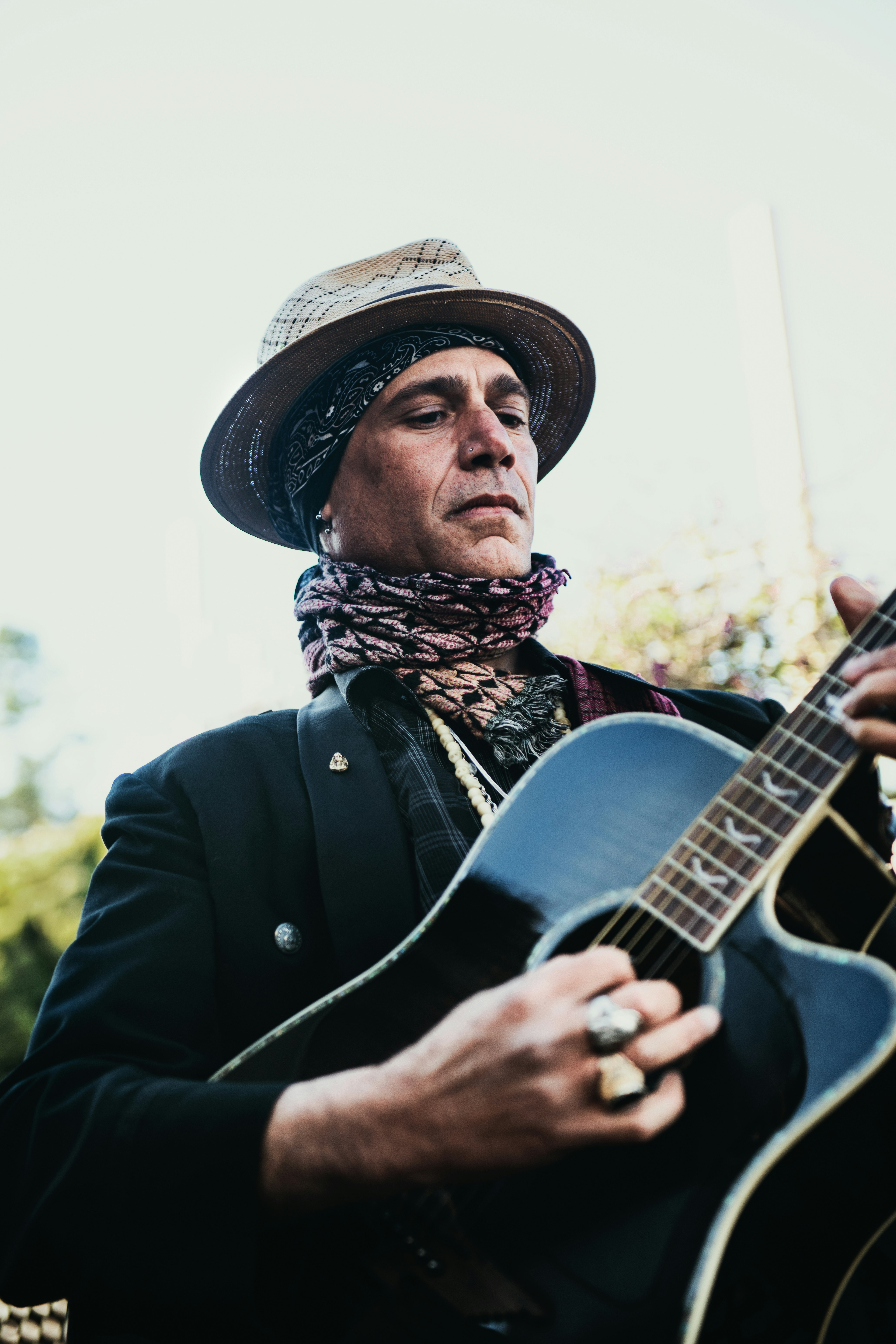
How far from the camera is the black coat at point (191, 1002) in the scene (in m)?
1.13

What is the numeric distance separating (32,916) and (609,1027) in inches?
304

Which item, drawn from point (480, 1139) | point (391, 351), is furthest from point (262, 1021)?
point (391, 351)

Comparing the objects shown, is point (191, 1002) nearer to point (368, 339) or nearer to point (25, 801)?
point (368, 339)

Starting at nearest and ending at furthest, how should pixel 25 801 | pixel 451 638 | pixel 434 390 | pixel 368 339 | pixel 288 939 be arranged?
1. pixel 288 939
2. pixel 451 638
3. pixel 434 390
4. pixel 368 339
5. pixel 25 801

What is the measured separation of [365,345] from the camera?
2.47 m

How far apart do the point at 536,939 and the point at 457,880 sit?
0.18 metres

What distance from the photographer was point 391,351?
2414 mm

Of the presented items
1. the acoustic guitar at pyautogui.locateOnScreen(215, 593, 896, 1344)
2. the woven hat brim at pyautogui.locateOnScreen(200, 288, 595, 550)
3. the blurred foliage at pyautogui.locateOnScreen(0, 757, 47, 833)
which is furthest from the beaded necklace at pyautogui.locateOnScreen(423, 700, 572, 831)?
the blurred foliage at pyautogui.locateOnScreen(0, 757, 47, 833)

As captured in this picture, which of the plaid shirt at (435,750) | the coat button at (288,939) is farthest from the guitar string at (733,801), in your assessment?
the coat button at (288,939)

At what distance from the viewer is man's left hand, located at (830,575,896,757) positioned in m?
1.10

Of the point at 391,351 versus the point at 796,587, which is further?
the point at 796,587

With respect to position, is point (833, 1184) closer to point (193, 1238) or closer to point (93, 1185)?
point (193, 1238)

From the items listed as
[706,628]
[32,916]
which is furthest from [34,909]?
[706,628]

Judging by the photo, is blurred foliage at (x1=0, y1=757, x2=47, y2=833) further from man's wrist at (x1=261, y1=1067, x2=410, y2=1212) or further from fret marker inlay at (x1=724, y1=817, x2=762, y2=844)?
fret marker inlay at (x1=724, y1=817, x2=762, y2=844)
